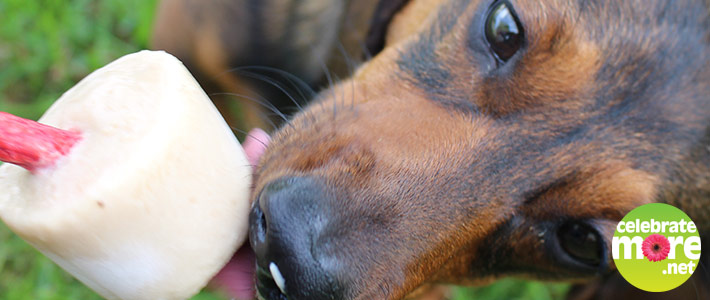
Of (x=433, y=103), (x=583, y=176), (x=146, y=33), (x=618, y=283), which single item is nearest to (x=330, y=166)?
(x=433, y=103)

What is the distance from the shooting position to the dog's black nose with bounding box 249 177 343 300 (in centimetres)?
161

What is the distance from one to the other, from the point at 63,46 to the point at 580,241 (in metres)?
3.00

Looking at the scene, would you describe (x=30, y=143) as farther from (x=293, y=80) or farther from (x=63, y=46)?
(x=63, y=46)

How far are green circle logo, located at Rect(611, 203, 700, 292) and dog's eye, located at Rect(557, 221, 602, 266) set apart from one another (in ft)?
0.21

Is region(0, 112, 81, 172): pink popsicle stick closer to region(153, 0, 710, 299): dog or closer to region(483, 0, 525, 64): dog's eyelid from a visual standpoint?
region(153, 0, 710, 299): dog

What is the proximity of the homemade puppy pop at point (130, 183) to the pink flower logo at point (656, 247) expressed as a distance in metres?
1.41

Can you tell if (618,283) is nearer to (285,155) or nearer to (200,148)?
(285,155)

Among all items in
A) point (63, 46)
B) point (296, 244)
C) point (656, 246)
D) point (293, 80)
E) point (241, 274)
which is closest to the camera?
point (296, 244)

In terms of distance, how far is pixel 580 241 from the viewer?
2234mm

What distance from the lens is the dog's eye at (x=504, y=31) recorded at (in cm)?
212

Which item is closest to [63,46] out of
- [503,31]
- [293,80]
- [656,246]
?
[293,80]

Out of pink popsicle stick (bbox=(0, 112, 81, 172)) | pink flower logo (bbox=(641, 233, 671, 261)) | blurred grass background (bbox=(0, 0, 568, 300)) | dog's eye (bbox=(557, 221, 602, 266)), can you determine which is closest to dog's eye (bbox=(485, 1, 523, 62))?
dog's eye (bbox=(557, 221, 602, 266))

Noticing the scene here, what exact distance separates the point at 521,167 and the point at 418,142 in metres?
0.37

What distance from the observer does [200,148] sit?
1.65 m
